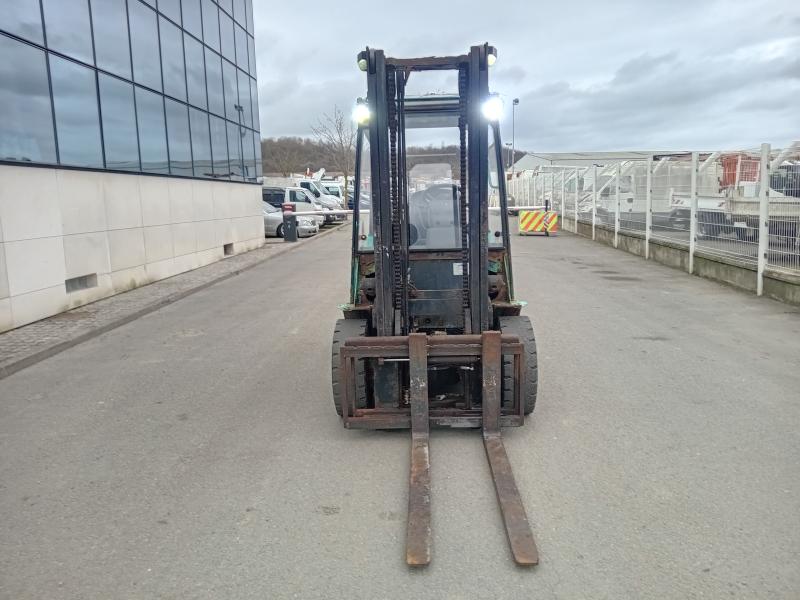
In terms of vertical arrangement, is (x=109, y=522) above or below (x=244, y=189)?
below

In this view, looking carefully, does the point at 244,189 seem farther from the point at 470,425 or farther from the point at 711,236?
the point at 470,425

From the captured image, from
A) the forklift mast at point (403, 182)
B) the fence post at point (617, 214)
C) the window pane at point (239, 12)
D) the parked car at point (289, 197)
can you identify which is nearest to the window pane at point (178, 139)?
the window pane at point (239, 12)

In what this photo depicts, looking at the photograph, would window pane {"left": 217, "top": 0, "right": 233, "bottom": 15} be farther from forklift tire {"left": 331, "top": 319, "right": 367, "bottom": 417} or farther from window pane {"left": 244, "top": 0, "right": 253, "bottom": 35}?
forklift tire {"left": 331, "top": 319, "right": 367, "bottom": 417}

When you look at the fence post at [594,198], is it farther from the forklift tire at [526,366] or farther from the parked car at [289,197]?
the forklift tire at [526,366]

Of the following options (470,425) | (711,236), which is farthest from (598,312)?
(470,425)

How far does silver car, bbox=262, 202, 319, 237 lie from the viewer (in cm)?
2627

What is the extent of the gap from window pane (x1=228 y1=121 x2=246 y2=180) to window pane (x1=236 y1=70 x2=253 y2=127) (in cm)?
86

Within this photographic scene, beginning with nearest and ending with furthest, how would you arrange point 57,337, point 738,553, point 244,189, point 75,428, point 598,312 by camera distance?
point 738,553, point 75,428, point 57,337, point 598,312, point 244,189

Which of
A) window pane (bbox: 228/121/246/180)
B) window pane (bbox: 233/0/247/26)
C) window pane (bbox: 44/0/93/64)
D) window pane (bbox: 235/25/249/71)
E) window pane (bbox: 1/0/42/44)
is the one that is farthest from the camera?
window pane (bbox: 235/25/249/71)

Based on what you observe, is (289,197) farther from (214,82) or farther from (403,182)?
(403,182)

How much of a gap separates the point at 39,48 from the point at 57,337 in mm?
4895

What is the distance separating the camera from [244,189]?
20828 mm

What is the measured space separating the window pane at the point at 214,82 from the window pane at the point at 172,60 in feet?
5.97

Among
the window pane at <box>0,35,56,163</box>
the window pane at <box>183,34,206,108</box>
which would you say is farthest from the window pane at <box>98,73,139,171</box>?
the window pane at <box>183,34,206,108</box>
